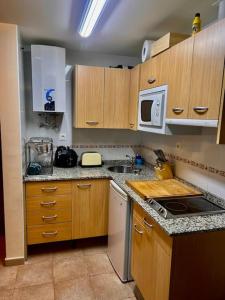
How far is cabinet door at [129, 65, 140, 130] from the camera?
2.44 metres

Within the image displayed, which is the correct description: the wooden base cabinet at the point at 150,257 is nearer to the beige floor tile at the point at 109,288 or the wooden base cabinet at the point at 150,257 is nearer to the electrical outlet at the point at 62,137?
the beige floor tile at the point at 109,288

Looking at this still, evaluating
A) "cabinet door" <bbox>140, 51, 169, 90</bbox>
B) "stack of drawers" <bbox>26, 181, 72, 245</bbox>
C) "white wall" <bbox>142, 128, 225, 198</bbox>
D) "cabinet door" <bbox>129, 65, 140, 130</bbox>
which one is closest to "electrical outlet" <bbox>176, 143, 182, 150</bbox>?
"white wall" <bbox>142, 128, 225, 198</bbox>

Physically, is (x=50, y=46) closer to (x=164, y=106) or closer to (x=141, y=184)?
(x=164, y=106)

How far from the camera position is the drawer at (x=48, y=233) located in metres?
2.29

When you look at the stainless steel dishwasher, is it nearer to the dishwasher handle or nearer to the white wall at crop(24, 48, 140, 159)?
the dishwasher handle

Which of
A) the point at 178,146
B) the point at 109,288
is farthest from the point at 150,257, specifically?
the point at 178,146

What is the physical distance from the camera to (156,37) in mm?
2209

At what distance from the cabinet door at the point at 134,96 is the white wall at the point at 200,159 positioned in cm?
41

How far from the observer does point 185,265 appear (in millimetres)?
1300

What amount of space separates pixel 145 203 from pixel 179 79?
96cm

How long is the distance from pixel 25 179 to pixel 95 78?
135 cm

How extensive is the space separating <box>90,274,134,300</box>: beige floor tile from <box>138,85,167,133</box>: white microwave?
1.43m

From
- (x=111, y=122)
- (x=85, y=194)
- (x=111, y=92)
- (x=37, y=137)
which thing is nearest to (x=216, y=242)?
(x=85, y=194)

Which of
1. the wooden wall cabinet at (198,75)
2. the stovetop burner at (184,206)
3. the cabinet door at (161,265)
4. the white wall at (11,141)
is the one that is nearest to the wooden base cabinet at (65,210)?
the white wall at (11,141)
